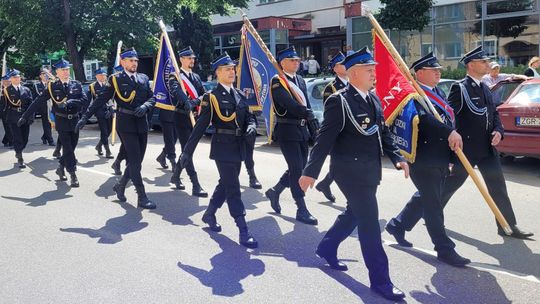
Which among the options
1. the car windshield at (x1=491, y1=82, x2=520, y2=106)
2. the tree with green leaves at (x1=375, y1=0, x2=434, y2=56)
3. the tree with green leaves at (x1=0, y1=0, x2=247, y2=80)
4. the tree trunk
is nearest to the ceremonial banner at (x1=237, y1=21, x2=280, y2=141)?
the car windshield at (x1=491, y1=82, x2=520, y2=106)

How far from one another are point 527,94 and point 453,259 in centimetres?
513

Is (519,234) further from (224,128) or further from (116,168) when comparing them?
(116,168)

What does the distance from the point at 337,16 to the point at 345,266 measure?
25969mm

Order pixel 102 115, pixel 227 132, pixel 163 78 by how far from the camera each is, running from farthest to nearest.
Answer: pixel 102 115 < pixel 163 78 < pixel 227 132

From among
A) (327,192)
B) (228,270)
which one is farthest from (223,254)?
(327,192)

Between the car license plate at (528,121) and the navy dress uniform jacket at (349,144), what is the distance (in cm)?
516

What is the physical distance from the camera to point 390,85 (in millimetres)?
5367

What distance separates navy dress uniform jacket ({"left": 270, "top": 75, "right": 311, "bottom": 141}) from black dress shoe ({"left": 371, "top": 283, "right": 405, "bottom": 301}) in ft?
8.33

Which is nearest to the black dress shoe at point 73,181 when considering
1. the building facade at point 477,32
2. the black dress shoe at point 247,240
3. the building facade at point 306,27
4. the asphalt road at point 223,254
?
the asphalt road at point 223,254

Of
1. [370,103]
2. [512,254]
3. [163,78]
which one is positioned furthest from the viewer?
[163,78]

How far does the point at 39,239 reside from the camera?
20.3 feet

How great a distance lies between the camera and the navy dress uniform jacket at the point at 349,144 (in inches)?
173

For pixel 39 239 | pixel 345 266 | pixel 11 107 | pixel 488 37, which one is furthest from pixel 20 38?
pixel 345 266

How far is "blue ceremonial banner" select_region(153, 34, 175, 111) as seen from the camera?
9.49 metres
